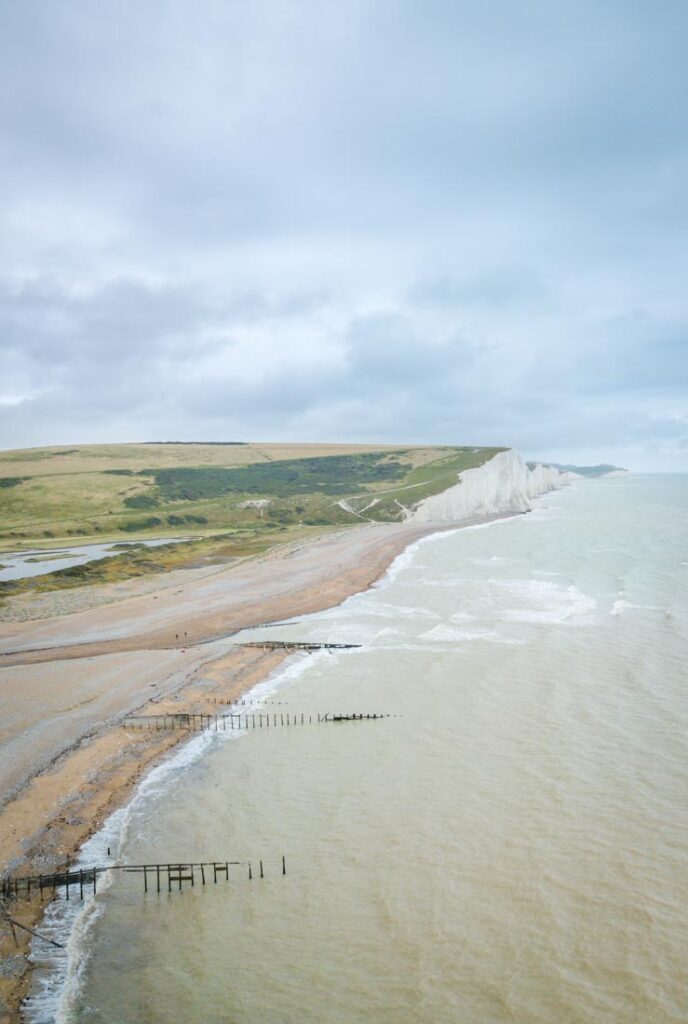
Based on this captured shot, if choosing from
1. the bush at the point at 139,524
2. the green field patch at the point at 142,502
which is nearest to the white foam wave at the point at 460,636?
the bush at the point at 139,524

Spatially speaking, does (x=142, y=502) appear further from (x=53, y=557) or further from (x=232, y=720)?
(x=232, y=720)

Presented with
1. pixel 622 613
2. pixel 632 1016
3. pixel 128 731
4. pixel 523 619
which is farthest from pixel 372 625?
pixel 632 1016

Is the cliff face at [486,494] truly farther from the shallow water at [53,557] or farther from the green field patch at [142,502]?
the green field patch at [142,502]

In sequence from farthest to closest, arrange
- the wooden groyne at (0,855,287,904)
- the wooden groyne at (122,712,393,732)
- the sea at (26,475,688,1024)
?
the wooden groyne at (122,712,393,732), the wooden groyne at (0,855,287,904), the sea at (26,475,688,1024)

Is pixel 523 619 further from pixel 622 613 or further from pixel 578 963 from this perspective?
pixel 578 963

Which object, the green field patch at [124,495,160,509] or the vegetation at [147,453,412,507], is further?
the vegetation at [147,453,412,507]

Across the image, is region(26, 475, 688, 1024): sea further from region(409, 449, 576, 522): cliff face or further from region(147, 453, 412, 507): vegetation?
region(147, 453, 412, 507): vegetation

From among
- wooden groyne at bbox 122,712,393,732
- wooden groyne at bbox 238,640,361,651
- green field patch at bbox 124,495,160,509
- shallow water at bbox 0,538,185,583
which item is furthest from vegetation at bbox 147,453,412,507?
wooden groyne at bbox 122,712,393,732
